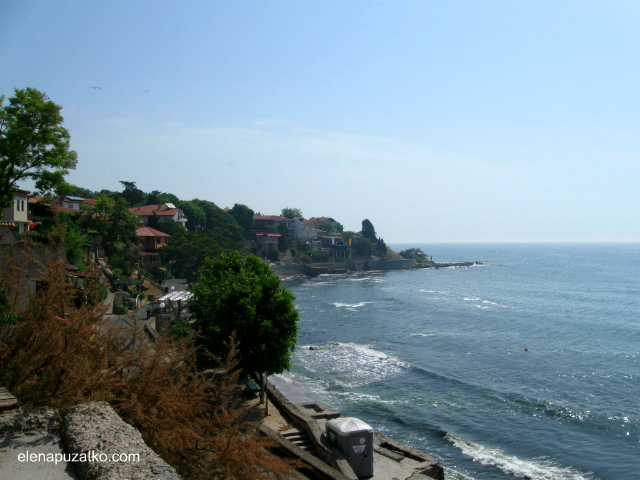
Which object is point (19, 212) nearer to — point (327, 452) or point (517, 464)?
point (327, 452)

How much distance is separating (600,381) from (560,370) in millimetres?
2855

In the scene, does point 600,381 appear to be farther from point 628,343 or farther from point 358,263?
point 358,263

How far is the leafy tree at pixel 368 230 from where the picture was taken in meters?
140

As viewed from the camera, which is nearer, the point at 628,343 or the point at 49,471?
the point at 49,471

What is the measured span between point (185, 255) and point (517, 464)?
164 feet

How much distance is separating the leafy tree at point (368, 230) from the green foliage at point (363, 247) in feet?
28.2

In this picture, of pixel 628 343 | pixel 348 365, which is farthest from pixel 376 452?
pixel 628 343

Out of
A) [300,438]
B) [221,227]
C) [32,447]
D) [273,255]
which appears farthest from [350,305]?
[32,447]

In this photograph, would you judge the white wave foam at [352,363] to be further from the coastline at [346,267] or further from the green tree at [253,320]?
the coastline at [346,267]

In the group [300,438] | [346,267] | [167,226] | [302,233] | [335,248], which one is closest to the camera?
[300,438]

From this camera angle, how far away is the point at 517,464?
1978 cm

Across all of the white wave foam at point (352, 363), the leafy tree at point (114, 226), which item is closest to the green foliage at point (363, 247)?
the leafy tree at point (114, 226)

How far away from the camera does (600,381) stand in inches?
1212

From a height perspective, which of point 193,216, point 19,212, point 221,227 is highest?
point 193,216
